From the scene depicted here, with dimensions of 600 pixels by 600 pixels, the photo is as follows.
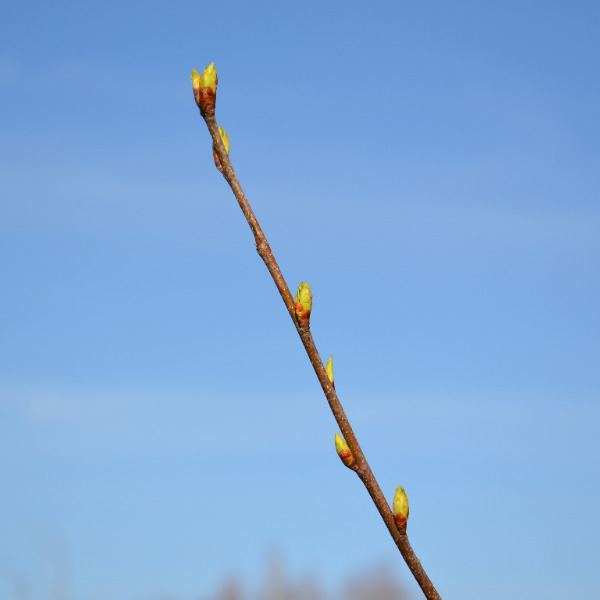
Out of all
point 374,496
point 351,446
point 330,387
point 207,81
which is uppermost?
point 207,81

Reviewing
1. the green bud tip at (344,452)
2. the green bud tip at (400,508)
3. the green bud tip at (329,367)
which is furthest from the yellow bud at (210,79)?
the green bud tip at (400,508)

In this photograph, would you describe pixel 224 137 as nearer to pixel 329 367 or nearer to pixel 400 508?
pixel 329 367

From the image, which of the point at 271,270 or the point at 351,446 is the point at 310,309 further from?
the point at 351,446

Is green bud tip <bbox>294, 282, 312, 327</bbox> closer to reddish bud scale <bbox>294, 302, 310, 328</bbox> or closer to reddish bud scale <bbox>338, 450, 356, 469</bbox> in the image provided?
reddish bud scale <bbox>294, 302, 310, 328</bbox>

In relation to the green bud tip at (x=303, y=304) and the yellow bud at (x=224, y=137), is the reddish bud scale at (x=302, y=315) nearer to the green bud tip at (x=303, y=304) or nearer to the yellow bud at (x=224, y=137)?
the green bud tip at (x=303, y=304)

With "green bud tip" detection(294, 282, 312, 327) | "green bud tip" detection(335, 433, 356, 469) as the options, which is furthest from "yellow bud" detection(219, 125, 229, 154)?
"green bud tip" detection(335, 433, 356, 469)

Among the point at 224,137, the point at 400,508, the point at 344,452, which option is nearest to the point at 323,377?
the point at 344,452

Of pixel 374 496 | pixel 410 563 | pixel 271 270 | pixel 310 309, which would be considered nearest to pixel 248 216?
pixel 271 270
